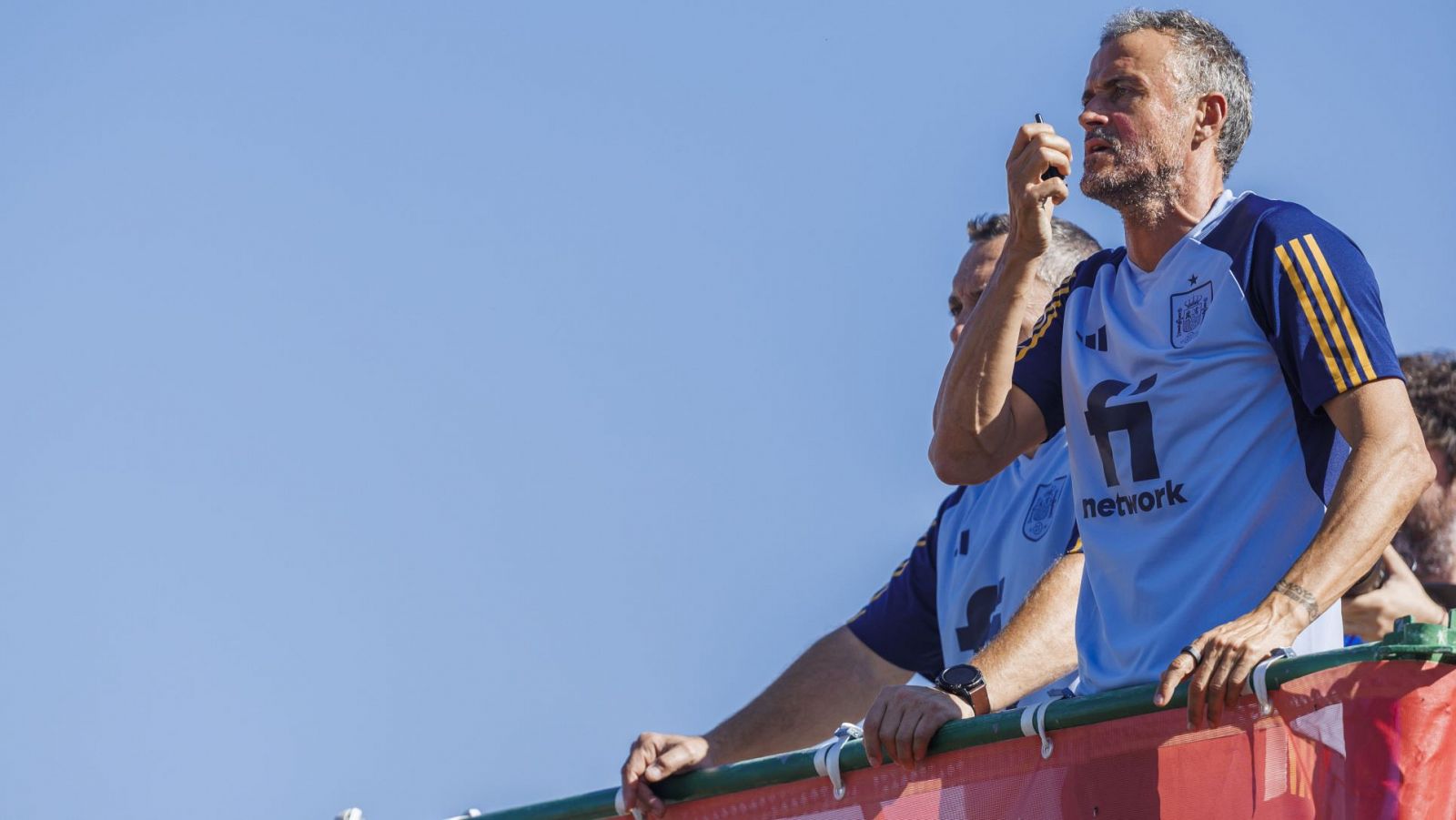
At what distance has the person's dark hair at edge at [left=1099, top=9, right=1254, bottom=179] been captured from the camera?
4.38 meters

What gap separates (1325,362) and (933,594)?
237cm

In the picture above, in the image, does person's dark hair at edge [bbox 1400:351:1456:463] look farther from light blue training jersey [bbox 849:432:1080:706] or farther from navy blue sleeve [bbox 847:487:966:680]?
navy blue sleeve [bbox 847:487:966:680]

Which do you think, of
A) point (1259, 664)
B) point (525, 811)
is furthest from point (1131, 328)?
point (525, 811)

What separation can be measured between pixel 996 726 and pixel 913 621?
2.23 metres

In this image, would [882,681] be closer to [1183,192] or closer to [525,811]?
[525,811]

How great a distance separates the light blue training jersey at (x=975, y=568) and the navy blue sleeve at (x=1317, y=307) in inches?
44.1

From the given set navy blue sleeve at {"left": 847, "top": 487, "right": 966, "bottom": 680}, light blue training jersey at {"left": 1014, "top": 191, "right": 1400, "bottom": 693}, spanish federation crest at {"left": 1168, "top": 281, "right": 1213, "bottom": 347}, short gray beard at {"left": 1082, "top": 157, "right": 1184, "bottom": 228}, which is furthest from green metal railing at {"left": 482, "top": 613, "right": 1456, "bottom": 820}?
navy blue sleeve at {"left": 847, "top": 487, "right": 966, "bottom": 680}

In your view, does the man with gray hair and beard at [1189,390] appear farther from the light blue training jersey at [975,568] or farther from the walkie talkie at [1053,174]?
the light blue training jersey at [975,568]

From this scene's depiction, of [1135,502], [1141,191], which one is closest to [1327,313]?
[1135,502]

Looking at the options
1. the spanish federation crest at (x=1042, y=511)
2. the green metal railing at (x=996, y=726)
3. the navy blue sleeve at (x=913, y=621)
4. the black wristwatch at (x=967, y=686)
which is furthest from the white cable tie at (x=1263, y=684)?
the navy blue sleeve at (x=913, y=621)

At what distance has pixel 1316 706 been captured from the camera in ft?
10.1

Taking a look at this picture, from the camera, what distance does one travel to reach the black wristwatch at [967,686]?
13.1ft

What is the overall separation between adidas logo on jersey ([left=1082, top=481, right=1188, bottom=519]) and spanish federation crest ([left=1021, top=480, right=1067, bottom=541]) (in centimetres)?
112

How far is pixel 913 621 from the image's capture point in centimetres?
579
